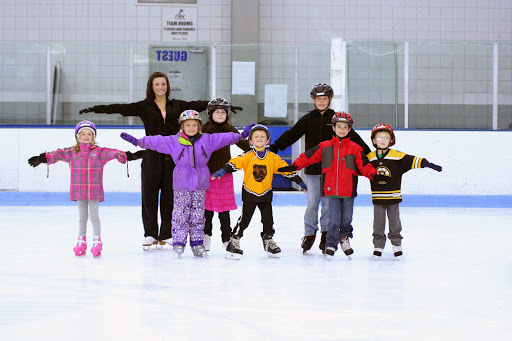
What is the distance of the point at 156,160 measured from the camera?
4348 mm

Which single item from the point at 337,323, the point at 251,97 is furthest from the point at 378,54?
the point at 337,323

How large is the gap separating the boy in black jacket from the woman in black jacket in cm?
71

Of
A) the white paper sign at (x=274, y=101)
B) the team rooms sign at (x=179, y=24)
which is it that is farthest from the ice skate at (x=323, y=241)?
the team rooms sign at (x=179, y=24)

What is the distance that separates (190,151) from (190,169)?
0.11m

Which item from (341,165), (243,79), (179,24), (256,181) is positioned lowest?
(256,181)

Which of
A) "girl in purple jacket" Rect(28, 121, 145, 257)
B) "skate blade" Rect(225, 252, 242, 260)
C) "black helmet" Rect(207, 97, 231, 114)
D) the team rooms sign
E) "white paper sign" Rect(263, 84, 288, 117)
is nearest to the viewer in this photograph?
"skate blade" Rect(225, 252, 242, 260)

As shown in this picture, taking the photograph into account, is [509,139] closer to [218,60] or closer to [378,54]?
[378,54]

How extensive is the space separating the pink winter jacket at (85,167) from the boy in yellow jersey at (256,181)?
72 cm

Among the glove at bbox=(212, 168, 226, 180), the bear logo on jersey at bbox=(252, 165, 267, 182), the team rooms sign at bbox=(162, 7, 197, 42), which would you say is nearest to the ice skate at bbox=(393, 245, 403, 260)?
the bear logo on jersey at bbox=(252, 165, 267, 182)

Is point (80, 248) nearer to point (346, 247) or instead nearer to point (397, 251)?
point (346, 247)

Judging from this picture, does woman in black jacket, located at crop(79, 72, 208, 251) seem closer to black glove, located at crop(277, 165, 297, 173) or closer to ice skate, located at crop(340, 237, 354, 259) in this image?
black glove, located at crop(277, 165, 297, 173)

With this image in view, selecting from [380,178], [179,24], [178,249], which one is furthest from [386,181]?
[179,24]

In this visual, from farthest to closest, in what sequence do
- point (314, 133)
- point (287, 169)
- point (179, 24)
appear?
point (179, 24) → point (314, 133) → point (287, 169)

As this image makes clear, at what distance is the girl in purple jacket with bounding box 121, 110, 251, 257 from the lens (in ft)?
13.3
